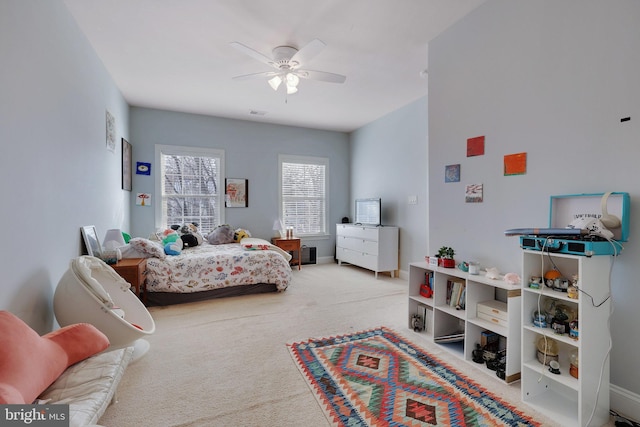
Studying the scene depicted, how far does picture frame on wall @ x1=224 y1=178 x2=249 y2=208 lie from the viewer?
5.27 meters

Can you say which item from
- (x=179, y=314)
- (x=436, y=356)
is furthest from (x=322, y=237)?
(x=436, y=356)

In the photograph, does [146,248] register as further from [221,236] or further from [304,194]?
[304,194]

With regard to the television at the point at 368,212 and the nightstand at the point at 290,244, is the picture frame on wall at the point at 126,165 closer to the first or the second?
the nightstand at the point at 290,244

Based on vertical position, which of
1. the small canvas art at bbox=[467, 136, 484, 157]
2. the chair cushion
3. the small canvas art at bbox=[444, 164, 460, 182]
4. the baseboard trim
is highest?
the small canvas art at bbox=[467, 136, 484, 157]

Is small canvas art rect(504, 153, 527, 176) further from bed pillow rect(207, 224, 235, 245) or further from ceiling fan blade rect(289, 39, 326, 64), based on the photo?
bed pillow rect(207, 224, 235, 245)

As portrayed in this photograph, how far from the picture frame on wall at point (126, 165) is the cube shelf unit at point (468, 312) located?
4053 millimetres

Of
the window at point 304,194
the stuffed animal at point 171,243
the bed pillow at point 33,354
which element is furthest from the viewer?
the window at point 304,194

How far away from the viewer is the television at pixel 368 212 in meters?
4.96

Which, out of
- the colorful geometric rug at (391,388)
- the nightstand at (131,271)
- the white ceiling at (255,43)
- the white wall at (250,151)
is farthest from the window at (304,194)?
the colorful geometric rug at (391,388)

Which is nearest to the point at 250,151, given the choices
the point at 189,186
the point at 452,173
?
the point at 189,186

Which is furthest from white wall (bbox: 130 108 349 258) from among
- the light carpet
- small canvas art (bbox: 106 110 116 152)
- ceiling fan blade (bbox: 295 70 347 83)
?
ceiling fan blade (bbox: 295 70 347 83)

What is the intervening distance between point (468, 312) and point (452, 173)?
1182 millimetres

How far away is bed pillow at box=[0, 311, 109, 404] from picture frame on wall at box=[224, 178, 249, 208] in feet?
12.3

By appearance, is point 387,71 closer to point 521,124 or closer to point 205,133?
point 521,124
